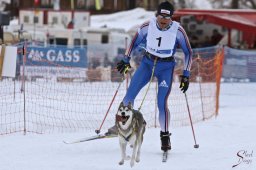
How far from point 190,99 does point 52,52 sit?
5.97 m

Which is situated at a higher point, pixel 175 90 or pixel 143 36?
pixel 143 36

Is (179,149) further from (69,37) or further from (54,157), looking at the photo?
(69,37)

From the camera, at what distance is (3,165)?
24.5 ft

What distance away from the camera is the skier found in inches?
322

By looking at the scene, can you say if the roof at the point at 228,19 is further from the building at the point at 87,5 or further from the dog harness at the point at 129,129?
the building at the point at 87,5

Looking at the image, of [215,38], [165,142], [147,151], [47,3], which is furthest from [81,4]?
[165,142]

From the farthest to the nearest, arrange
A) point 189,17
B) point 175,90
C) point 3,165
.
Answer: point 189,17 → point 175,90 → point 3,165

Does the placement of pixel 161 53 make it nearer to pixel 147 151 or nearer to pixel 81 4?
pixel 147 151

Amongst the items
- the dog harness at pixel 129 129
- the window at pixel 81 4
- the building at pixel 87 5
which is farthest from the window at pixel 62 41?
the window at pixel 81 4

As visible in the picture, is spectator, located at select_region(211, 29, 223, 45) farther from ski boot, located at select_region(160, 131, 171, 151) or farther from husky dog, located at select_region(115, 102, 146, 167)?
husky dog, located at select_region(115, 102, 146, 167)

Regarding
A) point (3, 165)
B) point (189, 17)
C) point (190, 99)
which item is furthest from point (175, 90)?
point (3, 165)

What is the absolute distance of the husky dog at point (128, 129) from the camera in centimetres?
736

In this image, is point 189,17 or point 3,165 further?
point 189,17

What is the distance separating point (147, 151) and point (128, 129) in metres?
1.23
